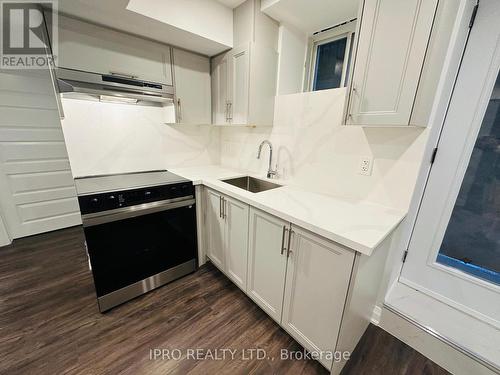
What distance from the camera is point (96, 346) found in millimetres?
1393

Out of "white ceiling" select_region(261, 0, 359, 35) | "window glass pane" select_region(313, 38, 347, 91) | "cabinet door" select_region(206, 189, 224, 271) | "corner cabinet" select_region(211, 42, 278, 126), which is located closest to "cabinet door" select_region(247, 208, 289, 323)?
"cabinet door" select_region(206, 189, 224, 271)

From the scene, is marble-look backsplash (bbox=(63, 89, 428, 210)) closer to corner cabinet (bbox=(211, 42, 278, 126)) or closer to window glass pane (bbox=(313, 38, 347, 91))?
corner cabinet (bbox=(211, 42, 278, 126))

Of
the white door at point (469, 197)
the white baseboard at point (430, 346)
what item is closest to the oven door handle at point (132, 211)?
the white baseboard at point (430, 346)

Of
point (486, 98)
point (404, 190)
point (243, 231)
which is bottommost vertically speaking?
point (243, 231)

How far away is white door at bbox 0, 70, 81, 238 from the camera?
237cm

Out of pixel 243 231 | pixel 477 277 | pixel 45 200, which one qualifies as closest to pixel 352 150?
pixel 243 231

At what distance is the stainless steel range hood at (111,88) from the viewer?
1.47 metres

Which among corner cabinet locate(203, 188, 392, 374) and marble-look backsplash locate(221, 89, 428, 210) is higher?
marble-look backsplash locate(221, 89, 428, 210)

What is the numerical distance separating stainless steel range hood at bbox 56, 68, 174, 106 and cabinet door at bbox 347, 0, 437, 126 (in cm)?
164

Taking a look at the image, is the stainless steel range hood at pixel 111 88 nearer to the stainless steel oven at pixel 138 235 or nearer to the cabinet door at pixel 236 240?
the stainless steel oven at pixel 138 235

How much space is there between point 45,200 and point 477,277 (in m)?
4.63

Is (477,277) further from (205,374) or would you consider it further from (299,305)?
(205,374)

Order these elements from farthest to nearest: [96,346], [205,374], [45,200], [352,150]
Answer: [45,200]
[352,150]
[96,346]
[205,374]

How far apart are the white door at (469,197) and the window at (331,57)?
2.61 ft
